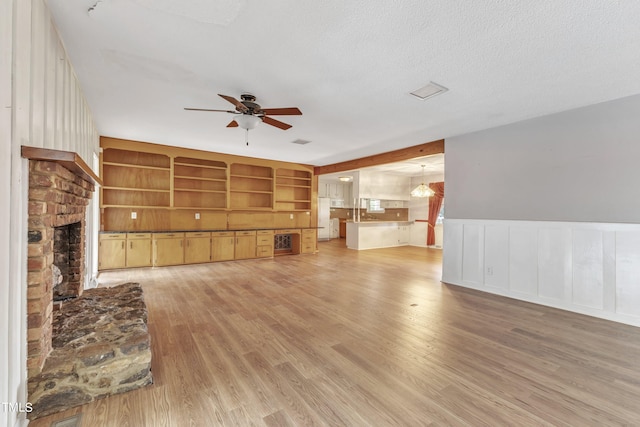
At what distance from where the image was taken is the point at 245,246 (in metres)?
6.80

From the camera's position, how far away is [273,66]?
256 centimetres

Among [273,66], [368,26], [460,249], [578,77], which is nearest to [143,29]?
[273,66]

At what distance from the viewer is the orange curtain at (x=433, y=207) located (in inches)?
368

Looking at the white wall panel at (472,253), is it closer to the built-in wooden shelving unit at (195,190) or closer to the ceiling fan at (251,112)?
the ceiling fan at (251,112)

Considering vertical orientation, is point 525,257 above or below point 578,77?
below

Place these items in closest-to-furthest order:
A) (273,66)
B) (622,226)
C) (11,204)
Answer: (11,204), (273,66), (622,226)

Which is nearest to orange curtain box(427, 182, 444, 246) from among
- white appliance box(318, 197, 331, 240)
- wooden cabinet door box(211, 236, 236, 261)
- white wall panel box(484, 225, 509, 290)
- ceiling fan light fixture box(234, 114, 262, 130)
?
white appliance box(318, 197, 331, 240)

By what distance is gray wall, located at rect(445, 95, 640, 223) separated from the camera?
10.4 feet

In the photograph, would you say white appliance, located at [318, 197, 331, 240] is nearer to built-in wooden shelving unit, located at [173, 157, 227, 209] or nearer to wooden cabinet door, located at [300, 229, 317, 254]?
wooden cabinet door, located at [300, 229, 317, 254]

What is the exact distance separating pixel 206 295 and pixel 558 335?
4224mm

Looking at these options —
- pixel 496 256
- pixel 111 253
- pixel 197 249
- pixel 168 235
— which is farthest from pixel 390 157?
pixel 111 253

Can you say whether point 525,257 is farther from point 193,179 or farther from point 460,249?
point 193,179

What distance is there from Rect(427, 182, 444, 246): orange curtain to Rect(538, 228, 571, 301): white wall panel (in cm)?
573

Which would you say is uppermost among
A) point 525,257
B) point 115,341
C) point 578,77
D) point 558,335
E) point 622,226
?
point 578,77
